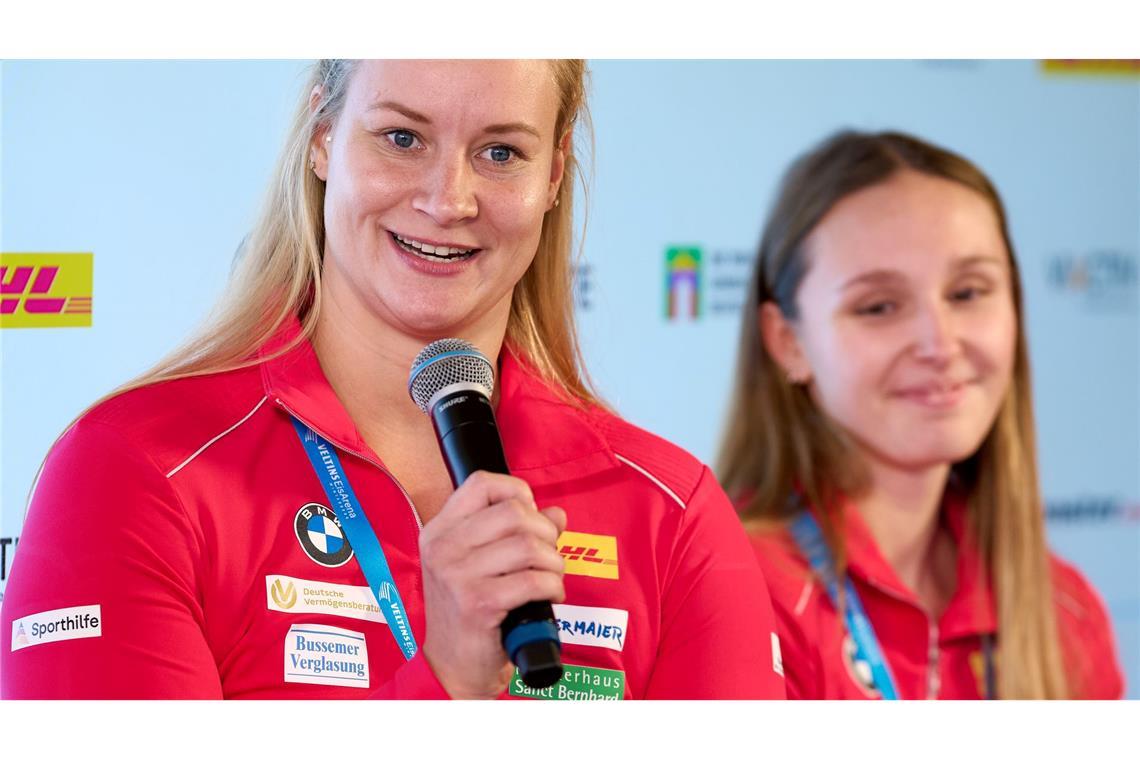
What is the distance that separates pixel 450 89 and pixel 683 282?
58 cm

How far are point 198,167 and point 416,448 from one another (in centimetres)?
62

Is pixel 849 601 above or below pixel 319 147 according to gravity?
below

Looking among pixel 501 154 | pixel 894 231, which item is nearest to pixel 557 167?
pixel 501 154

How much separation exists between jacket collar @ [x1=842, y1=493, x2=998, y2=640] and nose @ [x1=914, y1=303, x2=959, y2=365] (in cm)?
30

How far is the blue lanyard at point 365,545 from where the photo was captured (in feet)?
6.31

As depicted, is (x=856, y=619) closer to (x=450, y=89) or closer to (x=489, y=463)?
(x=489, y=463)

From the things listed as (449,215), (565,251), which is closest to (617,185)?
(565,251)

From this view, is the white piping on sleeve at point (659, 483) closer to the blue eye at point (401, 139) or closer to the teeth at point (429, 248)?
the teeth at point (429, 248)

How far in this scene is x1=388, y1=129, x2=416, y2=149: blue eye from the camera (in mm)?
1978

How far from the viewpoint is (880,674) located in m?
2.33

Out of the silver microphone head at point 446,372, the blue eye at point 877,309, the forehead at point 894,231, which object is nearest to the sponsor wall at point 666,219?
the forehead at point 894,231

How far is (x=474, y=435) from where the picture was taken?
1602 millimetres

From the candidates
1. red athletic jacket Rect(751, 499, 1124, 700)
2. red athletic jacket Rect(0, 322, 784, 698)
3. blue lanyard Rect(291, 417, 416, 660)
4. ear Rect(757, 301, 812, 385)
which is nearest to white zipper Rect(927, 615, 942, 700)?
red athletic jacket Rect(751, 499, 1124, 700)
